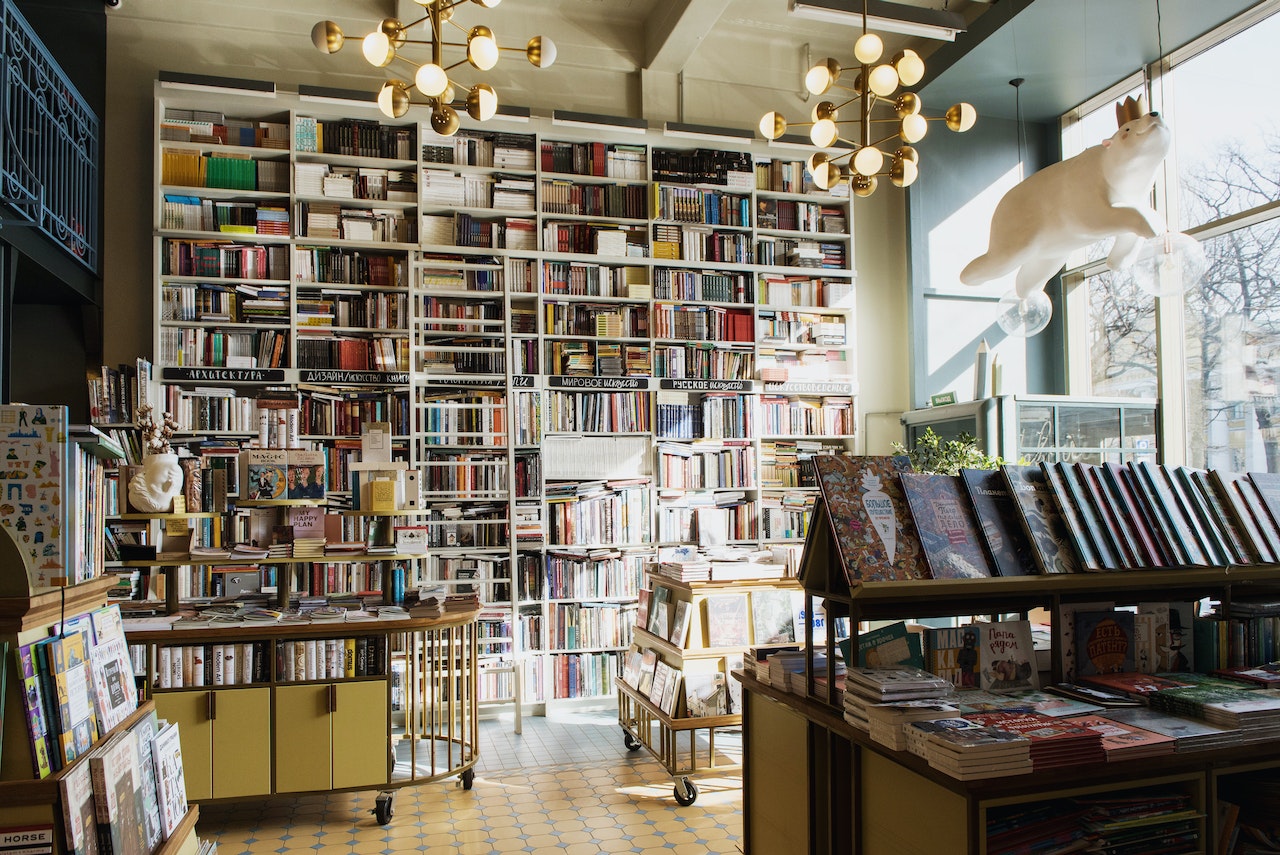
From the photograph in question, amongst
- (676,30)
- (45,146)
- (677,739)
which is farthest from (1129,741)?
(45,146)

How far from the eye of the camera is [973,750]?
2.09 meters

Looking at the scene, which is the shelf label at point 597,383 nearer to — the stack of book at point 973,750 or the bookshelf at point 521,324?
the bookshelf at point 521,324

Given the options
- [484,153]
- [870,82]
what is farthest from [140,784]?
[484,153]

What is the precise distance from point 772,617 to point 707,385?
94.6 inches

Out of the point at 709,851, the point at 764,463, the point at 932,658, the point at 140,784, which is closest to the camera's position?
the point at 140,784

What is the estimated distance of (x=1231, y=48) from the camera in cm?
569

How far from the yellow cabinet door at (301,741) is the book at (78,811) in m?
2.22

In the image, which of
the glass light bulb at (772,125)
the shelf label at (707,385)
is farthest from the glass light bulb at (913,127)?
the shelf label at (707,385)

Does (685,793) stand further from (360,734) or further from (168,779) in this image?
(168,779)

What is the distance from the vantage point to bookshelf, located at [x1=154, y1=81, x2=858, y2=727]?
19.3 ft

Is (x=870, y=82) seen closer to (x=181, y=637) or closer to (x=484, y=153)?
(x=484, y=153)

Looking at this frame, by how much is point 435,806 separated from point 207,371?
314 cm

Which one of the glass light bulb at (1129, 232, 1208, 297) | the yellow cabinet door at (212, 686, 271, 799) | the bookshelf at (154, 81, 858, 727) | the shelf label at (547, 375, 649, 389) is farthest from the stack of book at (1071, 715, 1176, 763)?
the shelf label at (547, 375, 649, 389)

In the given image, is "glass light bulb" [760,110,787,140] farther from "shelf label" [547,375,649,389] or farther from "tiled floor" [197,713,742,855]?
"tiled floor" [197,713,742,855]
